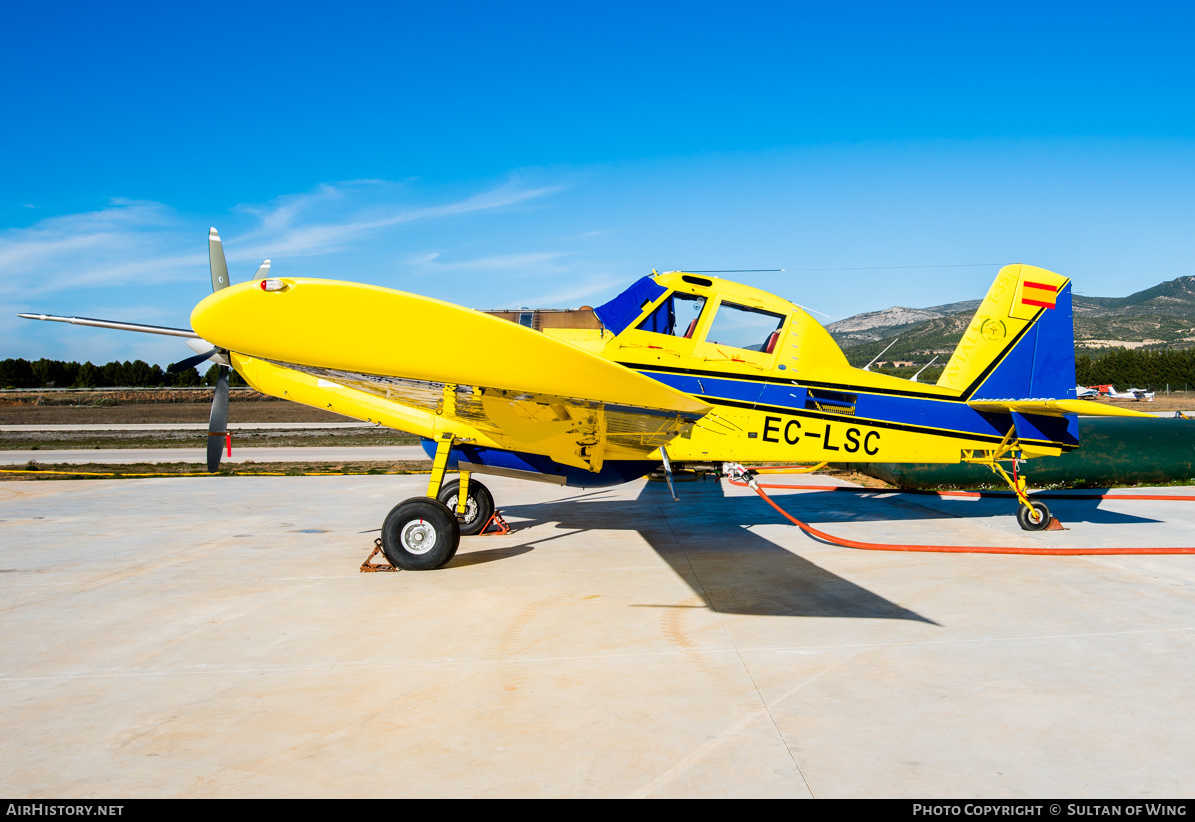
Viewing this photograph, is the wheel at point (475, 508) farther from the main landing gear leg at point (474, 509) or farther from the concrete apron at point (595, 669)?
the concrete apron at point (595, 669)

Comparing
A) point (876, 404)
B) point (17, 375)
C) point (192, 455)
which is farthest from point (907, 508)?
point (17, 375)

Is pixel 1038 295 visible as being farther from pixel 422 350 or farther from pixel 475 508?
pixel 422 350

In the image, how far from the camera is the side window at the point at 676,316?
7637mm

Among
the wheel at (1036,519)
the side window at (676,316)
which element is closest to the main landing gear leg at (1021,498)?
the wheel at (1036,519)

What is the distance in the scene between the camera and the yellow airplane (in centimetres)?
711

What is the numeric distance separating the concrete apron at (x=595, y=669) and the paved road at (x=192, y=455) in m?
11.3

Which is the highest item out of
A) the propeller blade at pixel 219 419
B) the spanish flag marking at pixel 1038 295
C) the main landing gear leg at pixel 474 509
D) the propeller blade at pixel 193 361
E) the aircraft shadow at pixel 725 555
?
the spanish flag marking at pixel 1038 295

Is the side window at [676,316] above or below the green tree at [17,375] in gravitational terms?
below

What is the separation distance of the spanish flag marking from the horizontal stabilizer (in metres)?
1.44

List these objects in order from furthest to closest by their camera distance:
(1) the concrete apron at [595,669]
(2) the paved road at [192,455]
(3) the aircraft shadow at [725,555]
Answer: (2) the paved road at [192,455]
(3) the aircraft shadow at [725,555]
(1) the concrete apron at [595,669]

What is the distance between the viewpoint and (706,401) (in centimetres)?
784

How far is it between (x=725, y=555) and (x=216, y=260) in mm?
6940

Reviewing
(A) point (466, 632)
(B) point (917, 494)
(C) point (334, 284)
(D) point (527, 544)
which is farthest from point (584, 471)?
(B) point (917, 494)

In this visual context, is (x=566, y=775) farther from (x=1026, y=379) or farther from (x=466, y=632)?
(x=1026, y=379)
